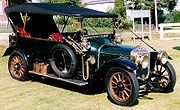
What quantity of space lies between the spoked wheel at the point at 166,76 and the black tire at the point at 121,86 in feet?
4.22

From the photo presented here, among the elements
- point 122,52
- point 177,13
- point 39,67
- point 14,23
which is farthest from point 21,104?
point 177,13

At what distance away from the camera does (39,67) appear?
870 cm

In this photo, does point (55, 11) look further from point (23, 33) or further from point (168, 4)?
point (168, 4)

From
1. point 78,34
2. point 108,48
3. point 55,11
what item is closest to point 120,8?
point 55,11

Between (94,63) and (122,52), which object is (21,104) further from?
(122,52)

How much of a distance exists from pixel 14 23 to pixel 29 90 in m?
2.11

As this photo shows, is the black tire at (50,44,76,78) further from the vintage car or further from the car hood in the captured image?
the car hood

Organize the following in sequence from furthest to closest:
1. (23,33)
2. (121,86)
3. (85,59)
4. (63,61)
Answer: (23,33) → (63,61) → (85,59) → (121,86)

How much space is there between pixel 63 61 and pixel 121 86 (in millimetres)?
1795

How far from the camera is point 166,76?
7.91m

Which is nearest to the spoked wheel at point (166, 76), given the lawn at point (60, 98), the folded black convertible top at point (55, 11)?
the lawn at point (60, 98)

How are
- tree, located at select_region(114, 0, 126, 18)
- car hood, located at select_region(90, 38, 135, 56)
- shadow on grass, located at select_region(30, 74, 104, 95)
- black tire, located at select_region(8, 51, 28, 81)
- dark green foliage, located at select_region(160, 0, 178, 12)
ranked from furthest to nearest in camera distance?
1. dark green foliage, located at select_region(160, 0, 178, 12)
2. tree, located at select_region(114, 0, 126, 18)
3. black tire, located at select_region(8, 51, 28, 81)
4. shadow on grass, located at select_region(30, 74, 104, 95)
5. car hood, located at select_region(90, 38, 135, 56)

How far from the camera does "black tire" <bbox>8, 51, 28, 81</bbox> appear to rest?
29.6 feet

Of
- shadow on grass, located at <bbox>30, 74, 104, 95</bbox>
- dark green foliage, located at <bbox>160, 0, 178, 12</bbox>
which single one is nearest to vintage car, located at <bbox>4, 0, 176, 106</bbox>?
shadow on grass, located at <bbox>30, 74, 104, 95</bbox>
